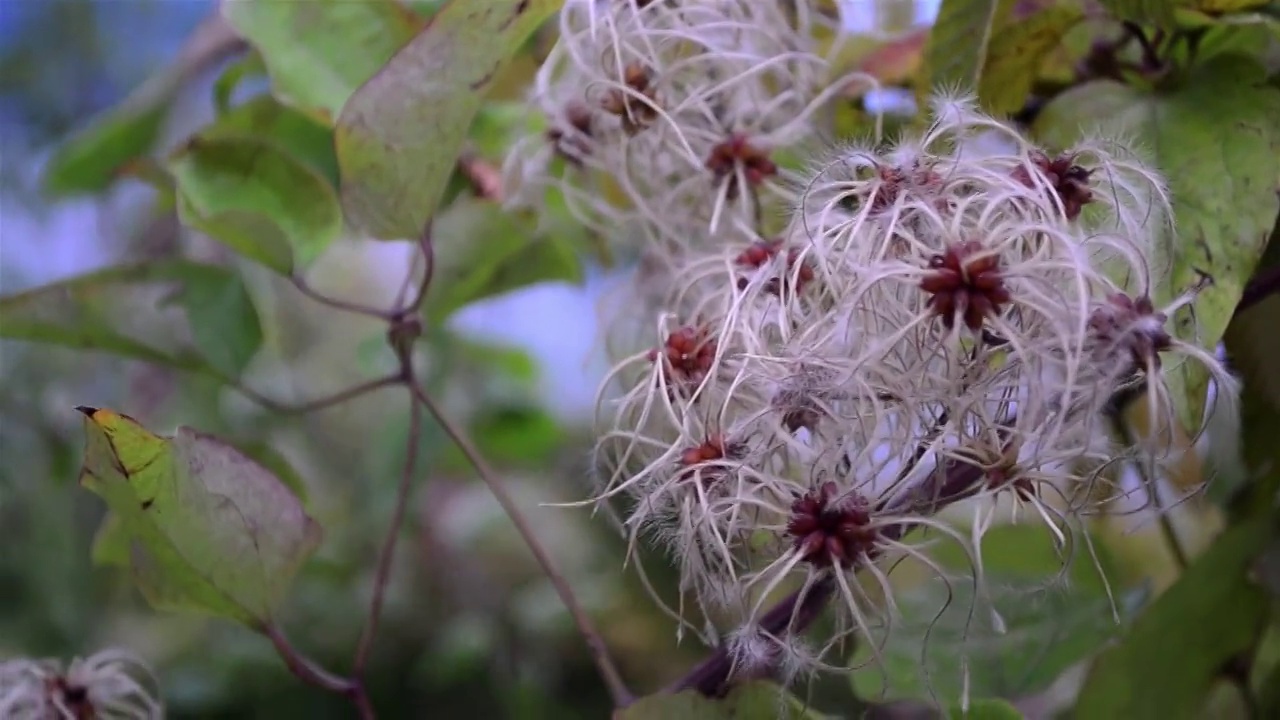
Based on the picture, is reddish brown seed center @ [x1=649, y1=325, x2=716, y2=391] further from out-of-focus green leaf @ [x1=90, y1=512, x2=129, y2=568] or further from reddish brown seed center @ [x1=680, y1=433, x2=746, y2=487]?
out-of-focus green leaf @ [x1=90, y1=512, x2=129, y2=568]

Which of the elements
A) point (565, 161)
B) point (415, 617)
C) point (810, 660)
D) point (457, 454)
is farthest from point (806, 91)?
point (415, 617)

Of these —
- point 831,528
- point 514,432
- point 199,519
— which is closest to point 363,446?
point 514,432

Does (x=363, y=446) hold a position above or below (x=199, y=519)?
below

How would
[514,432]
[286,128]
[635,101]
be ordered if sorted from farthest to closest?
[514,432], [286,128], [635,101]

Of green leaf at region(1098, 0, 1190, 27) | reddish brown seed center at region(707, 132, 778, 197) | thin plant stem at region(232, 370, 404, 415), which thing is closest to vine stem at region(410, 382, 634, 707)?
thin plant stem at region(232, 370, 404, 415)

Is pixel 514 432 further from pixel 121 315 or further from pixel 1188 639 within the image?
pixel 1188 639
